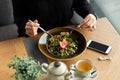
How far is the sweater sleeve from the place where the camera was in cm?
153

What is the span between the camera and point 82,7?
156 centimetres

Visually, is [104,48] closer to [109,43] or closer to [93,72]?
[109,43]

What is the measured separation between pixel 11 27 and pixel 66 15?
19.6 inches

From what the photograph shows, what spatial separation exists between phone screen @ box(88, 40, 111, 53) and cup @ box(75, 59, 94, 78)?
18cm

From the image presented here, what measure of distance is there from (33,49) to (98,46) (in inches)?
13.5

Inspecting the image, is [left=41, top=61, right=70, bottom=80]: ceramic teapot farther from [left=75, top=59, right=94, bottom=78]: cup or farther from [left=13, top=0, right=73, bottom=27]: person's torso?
[left=13, top=0, right=73, bottom=27]: person's torso

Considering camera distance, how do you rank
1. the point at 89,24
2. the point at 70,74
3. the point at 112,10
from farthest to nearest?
the point at 112,10 → the point at 89,24 → the point at 70,74

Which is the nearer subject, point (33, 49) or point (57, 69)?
point (57, 69)

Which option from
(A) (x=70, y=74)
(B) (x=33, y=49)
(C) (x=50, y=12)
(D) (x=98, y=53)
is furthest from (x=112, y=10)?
(A) (x=70, y=74)

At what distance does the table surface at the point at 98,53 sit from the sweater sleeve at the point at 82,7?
106 mm

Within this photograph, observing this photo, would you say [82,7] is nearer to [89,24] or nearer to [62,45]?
[89,24]

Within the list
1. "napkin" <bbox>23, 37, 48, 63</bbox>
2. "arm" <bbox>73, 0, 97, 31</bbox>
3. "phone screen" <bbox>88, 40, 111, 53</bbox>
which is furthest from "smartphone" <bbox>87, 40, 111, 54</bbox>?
"napkin" <bbox>23, 37, 48, 63</bbox>

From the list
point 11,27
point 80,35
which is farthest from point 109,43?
point 11,27

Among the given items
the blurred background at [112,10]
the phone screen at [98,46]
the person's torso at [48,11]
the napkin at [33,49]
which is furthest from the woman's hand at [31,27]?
the blurred background at [112,10]
